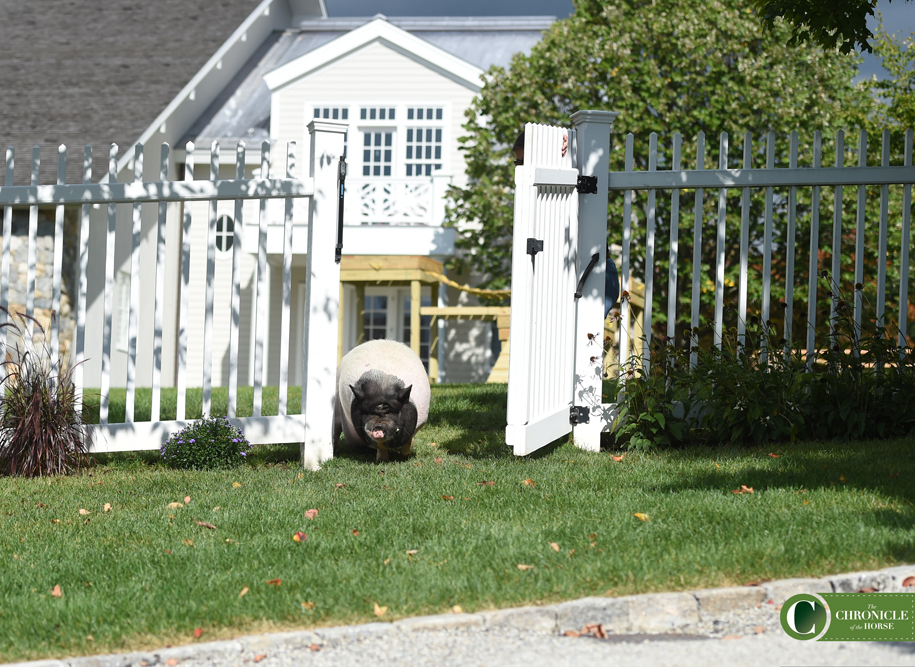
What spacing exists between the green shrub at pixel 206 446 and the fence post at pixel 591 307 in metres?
2.50

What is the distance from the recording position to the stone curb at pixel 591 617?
332 cm

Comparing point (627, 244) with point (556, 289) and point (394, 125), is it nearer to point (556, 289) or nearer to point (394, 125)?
point (556, 289)

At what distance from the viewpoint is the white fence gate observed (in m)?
5.76

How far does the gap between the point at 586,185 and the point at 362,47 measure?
522 inches

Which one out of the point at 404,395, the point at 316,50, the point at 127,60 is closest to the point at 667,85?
the point at 316,50

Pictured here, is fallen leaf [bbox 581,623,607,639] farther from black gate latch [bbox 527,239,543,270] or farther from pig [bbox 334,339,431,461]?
pig [bbox 334,339,431,461]

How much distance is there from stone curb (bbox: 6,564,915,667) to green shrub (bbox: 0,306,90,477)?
346cm

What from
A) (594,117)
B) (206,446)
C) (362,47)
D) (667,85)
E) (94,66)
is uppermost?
(362,47)

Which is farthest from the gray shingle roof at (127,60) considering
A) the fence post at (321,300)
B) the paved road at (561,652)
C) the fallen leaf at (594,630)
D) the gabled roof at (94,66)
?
the fallen leaf at (594,630)

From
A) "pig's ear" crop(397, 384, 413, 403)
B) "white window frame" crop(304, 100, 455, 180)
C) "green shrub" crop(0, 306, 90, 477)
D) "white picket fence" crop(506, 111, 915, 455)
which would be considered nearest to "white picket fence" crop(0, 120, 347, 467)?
"green shrub" crop(0, 306, 90, 477)

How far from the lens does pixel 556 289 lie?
6285 millimetres

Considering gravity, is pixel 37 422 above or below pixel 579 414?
below

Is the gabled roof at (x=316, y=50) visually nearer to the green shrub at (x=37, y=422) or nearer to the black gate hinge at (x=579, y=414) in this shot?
the green shrub at (x=37, y=422)
